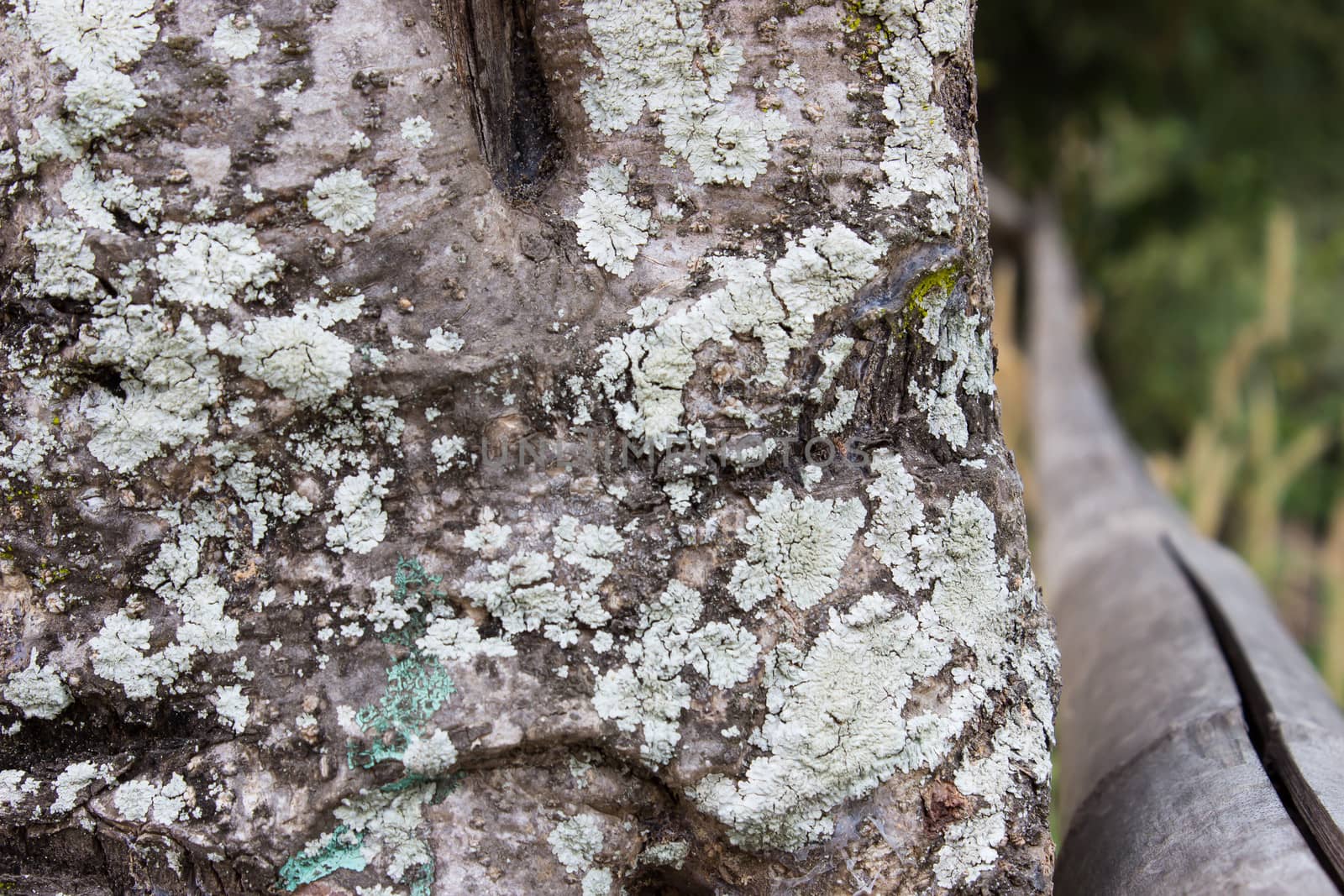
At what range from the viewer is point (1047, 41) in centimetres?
545

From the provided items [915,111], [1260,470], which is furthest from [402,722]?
[1260,470]

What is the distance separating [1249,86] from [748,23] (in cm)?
539

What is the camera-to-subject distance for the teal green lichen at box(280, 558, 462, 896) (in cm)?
103

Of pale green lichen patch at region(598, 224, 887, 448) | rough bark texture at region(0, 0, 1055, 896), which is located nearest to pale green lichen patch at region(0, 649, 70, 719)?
rough bark texture at region(0, 0, 1055, 896)

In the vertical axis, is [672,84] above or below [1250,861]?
above

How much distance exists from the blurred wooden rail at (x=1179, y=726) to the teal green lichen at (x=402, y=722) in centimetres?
88

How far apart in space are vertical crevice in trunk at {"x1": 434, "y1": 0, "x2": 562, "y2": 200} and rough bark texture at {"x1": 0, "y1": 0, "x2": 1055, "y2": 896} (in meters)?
0.02

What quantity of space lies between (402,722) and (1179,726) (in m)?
1.14

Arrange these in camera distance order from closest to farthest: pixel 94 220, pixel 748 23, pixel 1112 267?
pixel 94 220
pixel 748 23
pixel 1112 267

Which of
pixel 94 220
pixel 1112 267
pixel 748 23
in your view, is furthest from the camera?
pixel 1112 267

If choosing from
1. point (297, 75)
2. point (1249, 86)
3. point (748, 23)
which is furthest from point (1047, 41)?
point (297, 75)

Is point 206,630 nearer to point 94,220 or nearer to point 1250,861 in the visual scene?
point 94,220

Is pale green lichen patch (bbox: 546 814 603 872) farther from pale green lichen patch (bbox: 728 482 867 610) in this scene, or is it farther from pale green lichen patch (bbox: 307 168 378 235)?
pale green lichen patch (bbox: 307 168 378 235)

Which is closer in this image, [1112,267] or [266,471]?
[266,471]
